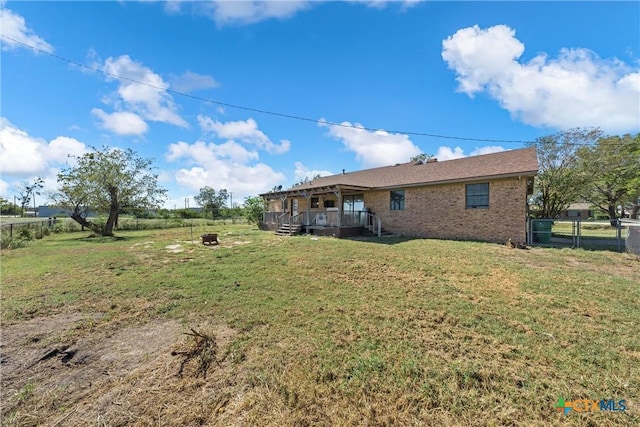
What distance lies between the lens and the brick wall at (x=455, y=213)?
10.8 metres

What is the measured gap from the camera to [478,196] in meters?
11.8

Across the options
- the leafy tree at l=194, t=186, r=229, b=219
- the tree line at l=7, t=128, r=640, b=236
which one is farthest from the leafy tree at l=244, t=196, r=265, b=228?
the leafy tree at l=194, t=186, r=229, b=219

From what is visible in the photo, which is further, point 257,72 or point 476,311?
point 257,72

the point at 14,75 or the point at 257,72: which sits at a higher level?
the point at 257,72

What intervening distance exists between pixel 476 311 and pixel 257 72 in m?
12.8

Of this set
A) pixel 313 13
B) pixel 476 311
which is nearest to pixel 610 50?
pixel 313 13

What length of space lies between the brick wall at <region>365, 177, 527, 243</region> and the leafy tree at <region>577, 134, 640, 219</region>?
10.3 m

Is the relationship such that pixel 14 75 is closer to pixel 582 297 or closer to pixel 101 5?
pixel 101 5

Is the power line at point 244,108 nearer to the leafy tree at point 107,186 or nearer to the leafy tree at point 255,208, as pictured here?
the leafy tree at point 255,208

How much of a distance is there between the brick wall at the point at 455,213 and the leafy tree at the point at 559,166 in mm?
8635

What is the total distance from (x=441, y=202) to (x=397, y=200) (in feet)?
7.88

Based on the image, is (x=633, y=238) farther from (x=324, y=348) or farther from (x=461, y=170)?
(x=324, y=348)

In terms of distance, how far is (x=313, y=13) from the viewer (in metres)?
10.6

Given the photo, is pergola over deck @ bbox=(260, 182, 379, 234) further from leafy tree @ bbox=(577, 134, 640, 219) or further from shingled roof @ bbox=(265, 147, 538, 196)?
leafy tree @ bbox=(577, 134, 640, 219)
